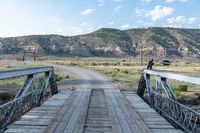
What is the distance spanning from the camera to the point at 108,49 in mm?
183375

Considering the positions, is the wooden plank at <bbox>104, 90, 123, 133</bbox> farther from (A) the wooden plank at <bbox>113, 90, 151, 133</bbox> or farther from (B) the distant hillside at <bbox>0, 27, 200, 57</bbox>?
(B) the distant hillside at <bbox>0, 27, 200, 57</bbox>

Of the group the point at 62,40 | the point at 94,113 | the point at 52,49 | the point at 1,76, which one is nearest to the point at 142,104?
the point at 94,113

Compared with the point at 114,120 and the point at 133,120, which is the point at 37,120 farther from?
the point at 133,120

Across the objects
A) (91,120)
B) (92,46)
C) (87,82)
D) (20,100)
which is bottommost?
(87,82)

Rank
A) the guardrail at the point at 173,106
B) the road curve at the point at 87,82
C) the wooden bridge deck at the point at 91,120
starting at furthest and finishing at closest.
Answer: the road curve at the point at 87,82
the guardrail at the point at 173,106
the wooden bridge deck at the point at 91,120

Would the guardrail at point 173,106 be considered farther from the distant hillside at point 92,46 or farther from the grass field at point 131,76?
the distant hillside at point 92,46

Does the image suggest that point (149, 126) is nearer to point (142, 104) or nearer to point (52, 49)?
point (142, 104)

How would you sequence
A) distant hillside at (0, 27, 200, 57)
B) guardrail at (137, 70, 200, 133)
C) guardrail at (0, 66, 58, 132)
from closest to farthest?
guardrail at (137, 70, 200, 133) → guardrail at (0, 66, 58, 132) → distant hillside at (0, 27, 200, 57)

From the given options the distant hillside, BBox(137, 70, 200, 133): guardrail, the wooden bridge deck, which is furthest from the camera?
the distant hillside

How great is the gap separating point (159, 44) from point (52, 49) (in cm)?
5345

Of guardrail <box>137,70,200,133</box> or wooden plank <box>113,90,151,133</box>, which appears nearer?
wooden plank <box>113,90,151,133</box>

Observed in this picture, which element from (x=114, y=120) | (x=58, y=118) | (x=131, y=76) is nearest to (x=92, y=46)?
(x=131, y=76)

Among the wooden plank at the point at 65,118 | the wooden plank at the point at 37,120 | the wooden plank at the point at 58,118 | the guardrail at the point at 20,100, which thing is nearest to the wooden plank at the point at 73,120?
the wooden plank at the point at 65,118

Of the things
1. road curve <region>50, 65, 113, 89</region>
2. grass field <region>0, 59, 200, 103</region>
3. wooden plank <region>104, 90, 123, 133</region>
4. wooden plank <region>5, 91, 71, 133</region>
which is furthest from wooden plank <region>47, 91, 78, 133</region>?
road curve <region>50, 65, 113, 89</region>
